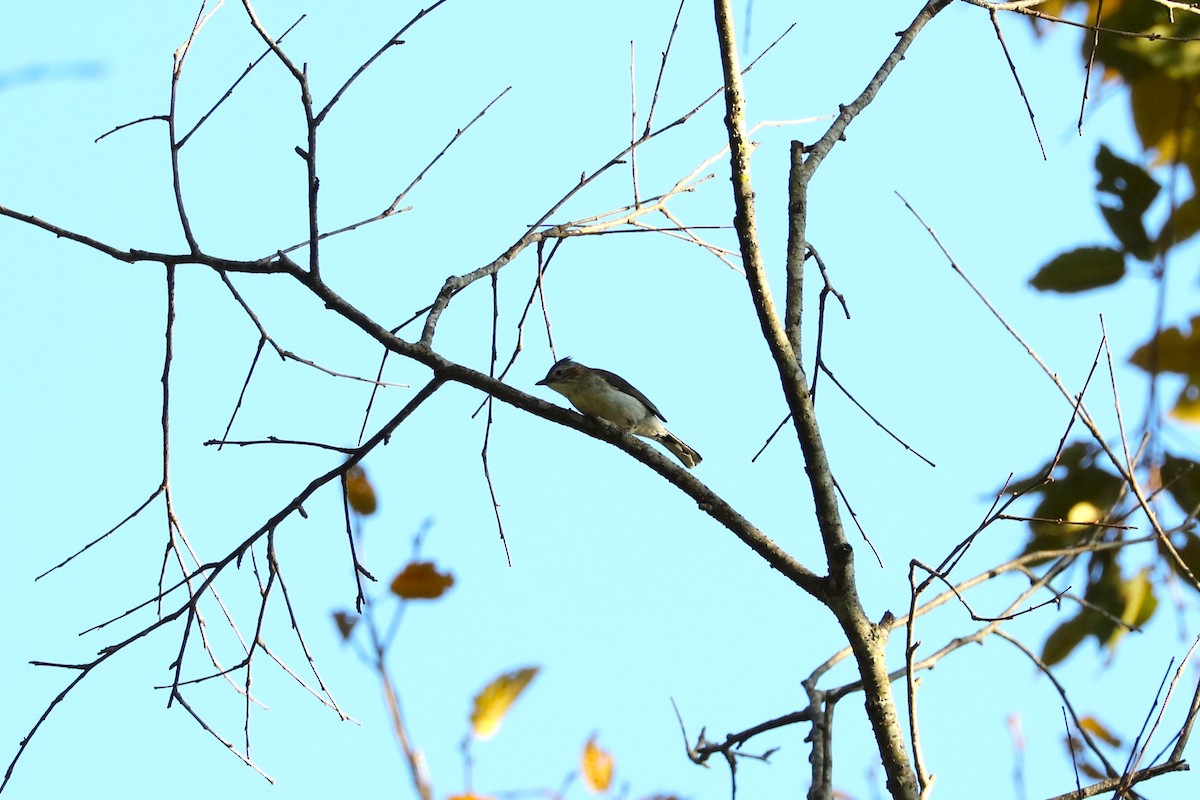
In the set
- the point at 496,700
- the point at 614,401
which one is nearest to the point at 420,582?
the point at 496,700

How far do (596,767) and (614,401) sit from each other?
12.5ft

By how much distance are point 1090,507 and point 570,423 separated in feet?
4.84

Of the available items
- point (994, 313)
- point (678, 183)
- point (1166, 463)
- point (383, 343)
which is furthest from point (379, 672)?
point (1166, 463)

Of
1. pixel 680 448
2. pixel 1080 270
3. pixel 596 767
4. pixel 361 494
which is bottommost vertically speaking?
pixel 596 767

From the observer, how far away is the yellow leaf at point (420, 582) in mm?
3137

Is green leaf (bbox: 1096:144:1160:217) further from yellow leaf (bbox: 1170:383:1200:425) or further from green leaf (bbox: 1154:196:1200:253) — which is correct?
yellow leaf (bbox: 1170:383:1200:425)

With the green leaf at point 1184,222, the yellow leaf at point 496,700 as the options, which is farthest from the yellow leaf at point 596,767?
the green leaf at point 1184,222

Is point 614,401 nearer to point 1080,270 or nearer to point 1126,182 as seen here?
point 1080,270

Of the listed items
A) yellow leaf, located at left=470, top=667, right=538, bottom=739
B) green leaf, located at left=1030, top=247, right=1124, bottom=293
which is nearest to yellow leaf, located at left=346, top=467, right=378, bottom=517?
yellow leaf, located at left=470, top=667, right=538, bottom=739

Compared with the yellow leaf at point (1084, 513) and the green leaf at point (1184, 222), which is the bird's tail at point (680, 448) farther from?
the green leaf at point (1184, 222)

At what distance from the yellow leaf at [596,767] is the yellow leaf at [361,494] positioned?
3.11ft

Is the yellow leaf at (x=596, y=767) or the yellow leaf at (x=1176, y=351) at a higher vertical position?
the yellow leaf at (x=1176, y=351)

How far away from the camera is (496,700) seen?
3076 mm

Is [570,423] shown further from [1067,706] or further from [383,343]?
[1067,706]
